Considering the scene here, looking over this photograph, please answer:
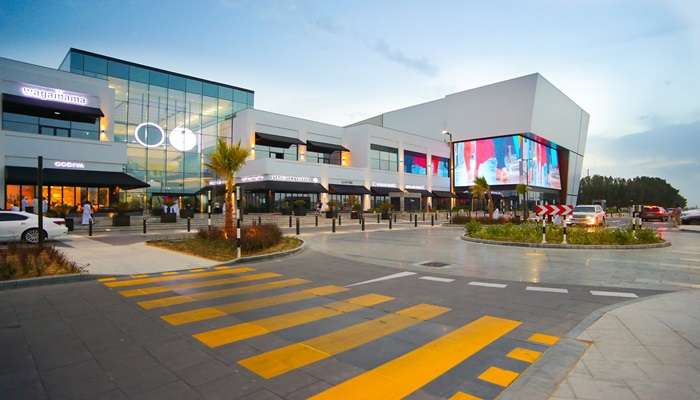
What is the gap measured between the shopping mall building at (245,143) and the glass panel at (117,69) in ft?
0.36

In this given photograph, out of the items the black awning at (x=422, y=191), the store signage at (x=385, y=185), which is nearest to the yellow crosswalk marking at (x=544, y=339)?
the store signage at (x=385, y=185)

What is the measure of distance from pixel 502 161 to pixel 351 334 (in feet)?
245

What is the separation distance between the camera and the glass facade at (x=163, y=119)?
1640 inches

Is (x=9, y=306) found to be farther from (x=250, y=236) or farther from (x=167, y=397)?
(x=250, y=236)

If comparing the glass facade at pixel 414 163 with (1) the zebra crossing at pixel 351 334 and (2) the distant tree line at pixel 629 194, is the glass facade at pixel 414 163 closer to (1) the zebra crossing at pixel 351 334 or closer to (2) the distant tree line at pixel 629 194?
(1) the zebra crossing at pixel 351 334

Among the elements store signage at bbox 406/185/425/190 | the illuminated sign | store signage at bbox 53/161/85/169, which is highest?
the illuminated sign

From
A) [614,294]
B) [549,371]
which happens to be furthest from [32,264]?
[614,294]

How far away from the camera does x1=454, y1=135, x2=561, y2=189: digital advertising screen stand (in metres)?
71.1

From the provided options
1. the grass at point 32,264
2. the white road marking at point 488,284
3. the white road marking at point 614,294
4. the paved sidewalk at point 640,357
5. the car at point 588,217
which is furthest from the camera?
the car at point 588,217

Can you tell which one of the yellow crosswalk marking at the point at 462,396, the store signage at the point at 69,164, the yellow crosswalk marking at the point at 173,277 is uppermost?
the store signage at the point at 69,164

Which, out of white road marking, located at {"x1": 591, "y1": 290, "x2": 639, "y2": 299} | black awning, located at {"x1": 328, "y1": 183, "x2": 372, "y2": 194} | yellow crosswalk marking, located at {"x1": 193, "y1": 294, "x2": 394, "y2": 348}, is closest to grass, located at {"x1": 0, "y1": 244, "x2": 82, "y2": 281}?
yellow crosswalk marking, located at {"x1": 193, "y1": 294, "x2": 394, "y2": 348}

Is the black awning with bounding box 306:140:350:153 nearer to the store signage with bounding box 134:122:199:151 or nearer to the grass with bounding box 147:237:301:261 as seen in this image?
the store signage with bounding box 134:122:199:151

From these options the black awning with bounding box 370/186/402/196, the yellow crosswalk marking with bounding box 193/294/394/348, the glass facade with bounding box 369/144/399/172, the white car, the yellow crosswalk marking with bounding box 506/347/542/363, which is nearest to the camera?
the yellow crosswalk marking with bounding box 506/347/542/363

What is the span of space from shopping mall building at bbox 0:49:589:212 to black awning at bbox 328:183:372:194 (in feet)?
0.63
